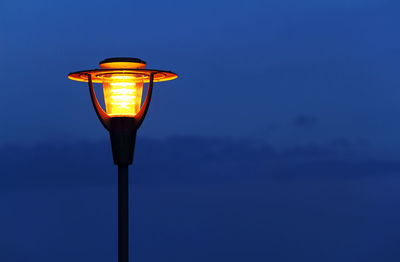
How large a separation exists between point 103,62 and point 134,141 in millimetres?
1099

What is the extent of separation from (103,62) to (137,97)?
64 centimetres

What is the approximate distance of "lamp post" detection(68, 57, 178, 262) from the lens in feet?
25.9

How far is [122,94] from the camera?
7914 mm

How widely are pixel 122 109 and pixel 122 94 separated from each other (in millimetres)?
193

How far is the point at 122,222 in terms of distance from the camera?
313 inches

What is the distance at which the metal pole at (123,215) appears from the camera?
7.89m

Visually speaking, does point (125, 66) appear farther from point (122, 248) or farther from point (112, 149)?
point (122, 248)

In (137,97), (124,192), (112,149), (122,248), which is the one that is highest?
(137,97)

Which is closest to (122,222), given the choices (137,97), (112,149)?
(112,149)

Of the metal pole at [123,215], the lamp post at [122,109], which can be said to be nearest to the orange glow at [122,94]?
the lamp post at [122,109]

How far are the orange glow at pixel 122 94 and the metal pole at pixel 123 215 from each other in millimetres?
737

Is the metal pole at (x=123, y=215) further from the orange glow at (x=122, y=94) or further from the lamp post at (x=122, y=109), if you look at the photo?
the orange glow at (x=122, y=94)

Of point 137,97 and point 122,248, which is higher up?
point 137,97

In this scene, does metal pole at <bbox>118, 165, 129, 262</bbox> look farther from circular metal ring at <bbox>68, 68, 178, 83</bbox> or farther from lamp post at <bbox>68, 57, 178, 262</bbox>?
circular metal ring at <bbox>68, 68, 178, 83</bbox>
